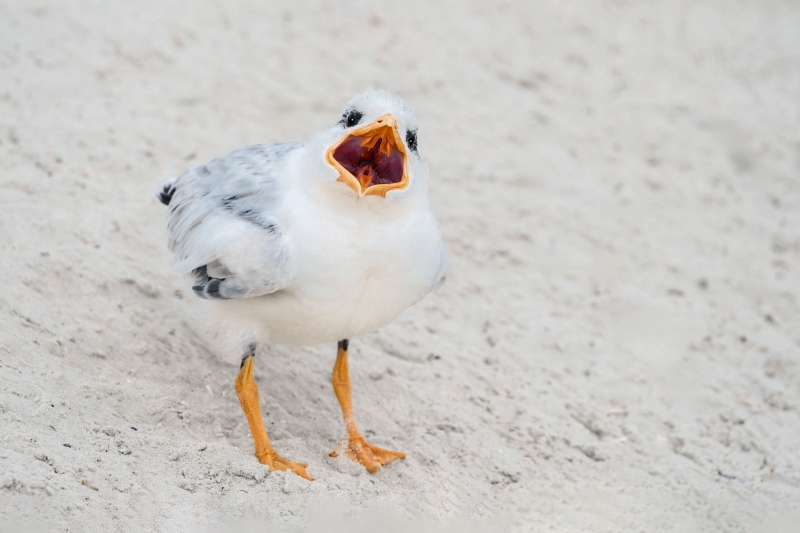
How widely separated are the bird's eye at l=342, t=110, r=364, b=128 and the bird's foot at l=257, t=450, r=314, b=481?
149 centimetres

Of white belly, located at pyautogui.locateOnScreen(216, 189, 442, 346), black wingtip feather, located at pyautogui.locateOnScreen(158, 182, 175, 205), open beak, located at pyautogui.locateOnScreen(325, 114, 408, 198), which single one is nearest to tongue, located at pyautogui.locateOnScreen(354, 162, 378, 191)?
open beak, located at pyautogui.locateOnScreen(325, 114, 408, 198)

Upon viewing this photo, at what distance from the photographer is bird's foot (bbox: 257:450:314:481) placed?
3944mm

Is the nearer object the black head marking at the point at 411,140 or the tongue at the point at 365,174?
the tongue at the point at 365,174

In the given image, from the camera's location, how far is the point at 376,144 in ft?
12.3

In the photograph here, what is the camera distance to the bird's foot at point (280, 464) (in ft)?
12.9

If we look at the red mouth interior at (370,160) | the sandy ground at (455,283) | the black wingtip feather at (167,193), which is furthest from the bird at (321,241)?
the black wingtip feather at (167,193)

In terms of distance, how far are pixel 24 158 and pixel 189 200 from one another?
1776 mm

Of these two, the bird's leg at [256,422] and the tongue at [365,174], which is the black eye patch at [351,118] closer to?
the tongue at [365,174]

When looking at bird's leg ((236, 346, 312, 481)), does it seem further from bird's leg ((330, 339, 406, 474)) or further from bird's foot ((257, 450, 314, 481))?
bird's leg ((330, 339, 406, 474))

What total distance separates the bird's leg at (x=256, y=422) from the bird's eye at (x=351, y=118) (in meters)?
1.12

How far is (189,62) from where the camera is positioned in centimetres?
739

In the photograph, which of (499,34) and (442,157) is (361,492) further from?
(499,34)

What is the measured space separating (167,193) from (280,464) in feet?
5.53

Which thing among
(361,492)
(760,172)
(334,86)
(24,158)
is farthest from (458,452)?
(760,172)
